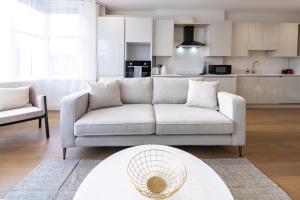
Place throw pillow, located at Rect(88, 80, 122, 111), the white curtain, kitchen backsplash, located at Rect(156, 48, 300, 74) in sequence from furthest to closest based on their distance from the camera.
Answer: kitchen backsplash, located at Rect(156, 48, 300, 74)
the white curtain
throw pillow, located at Rect(88, 80, 122, 111)

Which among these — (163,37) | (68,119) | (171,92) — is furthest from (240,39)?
(68,119)

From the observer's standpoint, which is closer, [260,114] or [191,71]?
[260,114]

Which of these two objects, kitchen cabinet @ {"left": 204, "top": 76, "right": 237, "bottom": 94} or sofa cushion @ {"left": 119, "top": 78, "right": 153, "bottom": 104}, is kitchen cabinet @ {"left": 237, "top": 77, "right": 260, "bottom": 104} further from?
sofa cushion @ {"left": 119, "top": 78, "right": 153, "bottom": 104}

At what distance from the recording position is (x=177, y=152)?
1.71m

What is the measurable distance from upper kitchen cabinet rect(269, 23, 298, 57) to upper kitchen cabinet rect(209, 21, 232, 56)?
52.0 inches

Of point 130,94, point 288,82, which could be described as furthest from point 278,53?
point 130,94

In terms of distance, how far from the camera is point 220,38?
5.75 m

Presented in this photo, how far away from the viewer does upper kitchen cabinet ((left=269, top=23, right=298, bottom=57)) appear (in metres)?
5.93

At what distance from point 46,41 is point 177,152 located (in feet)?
15.0

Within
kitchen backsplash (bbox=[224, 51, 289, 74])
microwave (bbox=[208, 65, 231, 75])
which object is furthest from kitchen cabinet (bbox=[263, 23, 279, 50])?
microwave (bbox=[208, 65, 231, 75])

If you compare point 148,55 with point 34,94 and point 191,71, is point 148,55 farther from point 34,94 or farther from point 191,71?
point 34,94

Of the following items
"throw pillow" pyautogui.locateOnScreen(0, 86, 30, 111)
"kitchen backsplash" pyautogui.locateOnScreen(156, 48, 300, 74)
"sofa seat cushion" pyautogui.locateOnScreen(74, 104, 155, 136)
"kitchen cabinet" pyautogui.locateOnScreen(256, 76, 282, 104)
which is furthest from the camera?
"kitchen backsplash" pyautogui.locateOnScreen(156, 48, 300, 74)

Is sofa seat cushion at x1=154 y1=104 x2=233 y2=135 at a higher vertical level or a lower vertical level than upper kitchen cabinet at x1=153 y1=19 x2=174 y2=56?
lower

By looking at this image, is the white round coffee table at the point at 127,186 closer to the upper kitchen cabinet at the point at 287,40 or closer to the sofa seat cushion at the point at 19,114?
the sofa seat cushion at the point at 19,114
